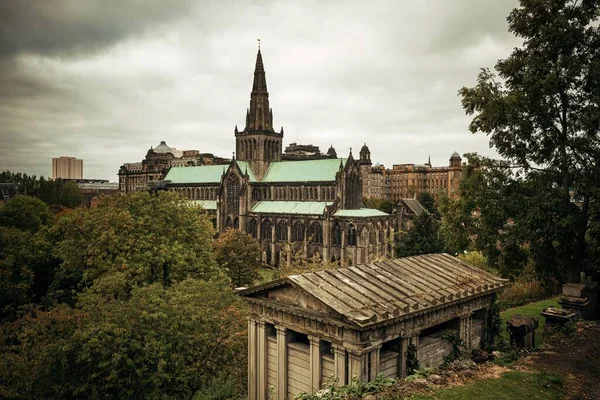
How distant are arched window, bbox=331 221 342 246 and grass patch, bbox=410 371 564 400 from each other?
46.7 m

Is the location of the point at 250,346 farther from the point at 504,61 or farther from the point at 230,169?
the point at 230,169

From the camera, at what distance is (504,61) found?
61.1ft

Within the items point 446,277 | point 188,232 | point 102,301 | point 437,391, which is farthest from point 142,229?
point 437,391

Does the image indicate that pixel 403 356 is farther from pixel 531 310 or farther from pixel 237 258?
pixel 237 258

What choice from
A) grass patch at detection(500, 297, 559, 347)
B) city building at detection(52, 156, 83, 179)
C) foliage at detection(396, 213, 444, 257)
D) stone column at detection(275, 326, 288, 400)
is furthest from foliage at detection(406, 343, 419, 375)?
city building at detection(52, 156, 83, 179)

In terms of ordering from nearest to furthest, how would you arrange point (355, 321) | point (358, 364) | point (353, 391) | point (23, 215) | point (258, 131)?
point (353, 391) → point (355, 321) → point (358, 364) → point (23, 215) → point (258, 131)

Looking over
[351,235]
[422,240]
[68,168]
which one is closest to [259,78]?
[351,235]

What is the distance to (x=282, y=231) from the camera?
63.3 meters

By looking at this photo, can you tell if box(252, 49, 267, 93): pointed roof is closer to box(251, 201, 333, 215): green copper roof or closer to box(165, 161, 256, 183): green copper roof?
box(165, 161, 256, 183): green copper roof

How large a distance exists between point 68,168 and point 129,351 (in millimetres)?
183367

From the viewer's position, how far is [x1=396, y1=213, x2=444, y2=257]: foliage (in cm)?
4959

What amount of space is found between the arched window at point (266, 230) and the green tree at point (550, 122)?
48.2 metres

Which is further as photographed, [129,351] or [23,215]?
[23,215]

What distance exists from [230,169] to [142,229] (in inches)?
1708
